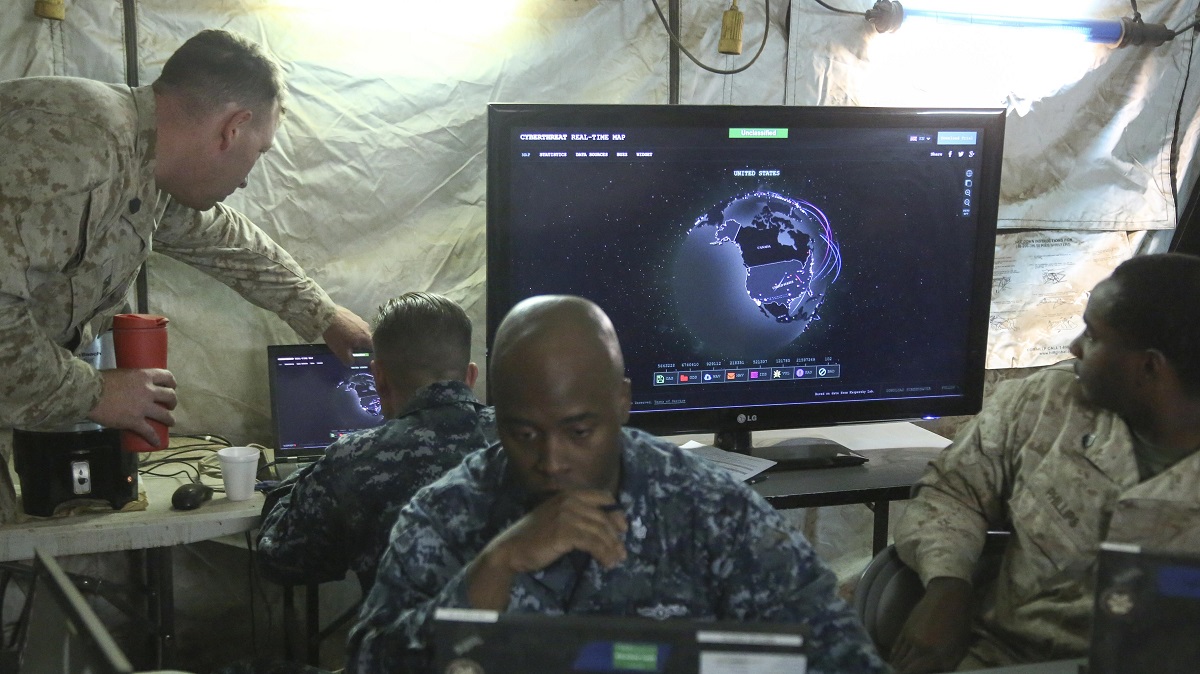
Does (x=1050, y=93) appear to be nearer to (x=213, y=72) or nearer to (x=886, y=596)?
(x=886, y=596)

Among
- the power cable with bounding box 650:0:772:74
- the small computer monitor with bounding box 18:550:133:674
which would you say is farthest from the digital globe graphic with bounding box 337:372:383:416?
the small computer monitor with bounding box 18:550:133:674

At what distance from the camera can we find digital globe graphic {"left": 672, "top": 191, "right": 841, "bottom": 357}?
2.63 m

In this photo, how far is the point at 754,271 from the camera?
2670mm

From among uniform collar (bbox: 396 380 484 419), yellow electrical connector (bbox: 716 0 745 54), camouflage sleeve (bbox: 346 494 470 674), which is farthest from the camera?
yellow electrical connector (bbox: 716 0 745 54)

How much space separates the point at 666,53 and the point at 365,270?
108 cm

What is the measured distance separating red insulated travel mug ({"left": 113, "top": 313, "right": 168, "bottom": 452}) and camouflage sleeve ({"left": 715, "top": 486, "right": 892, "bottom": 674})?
57.3 inches

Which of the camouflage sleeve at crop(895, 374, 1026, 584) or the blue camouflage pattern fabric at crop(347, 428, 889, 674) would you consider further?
the camouflage sleeve at crop(895, 374, 1026, 584)

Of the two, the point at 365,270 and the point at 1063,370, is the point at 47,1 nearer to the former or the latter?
the point at 365,270

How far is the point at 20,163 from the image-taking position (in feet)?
6.70

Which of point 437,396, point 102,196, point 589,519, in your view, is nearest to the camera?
point 589,519

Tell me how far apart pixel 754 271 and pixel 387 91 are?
1.11 metres

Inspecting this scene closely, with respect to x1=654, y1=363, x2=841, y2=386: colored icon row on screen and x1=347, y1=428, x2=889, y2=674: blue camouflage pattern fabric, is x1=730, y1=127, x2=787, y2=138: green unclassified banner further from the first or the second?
x1=347, y1=428, x2=889, y2=674: blue camouflage pattern fabric

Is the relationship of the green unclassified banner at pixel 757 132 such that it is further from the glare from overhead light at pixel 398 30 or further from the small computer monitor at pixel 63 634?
the small computer monitor at pixel 63 634

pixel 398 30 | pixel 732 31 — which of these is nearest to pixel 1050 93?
pixel 732 31
